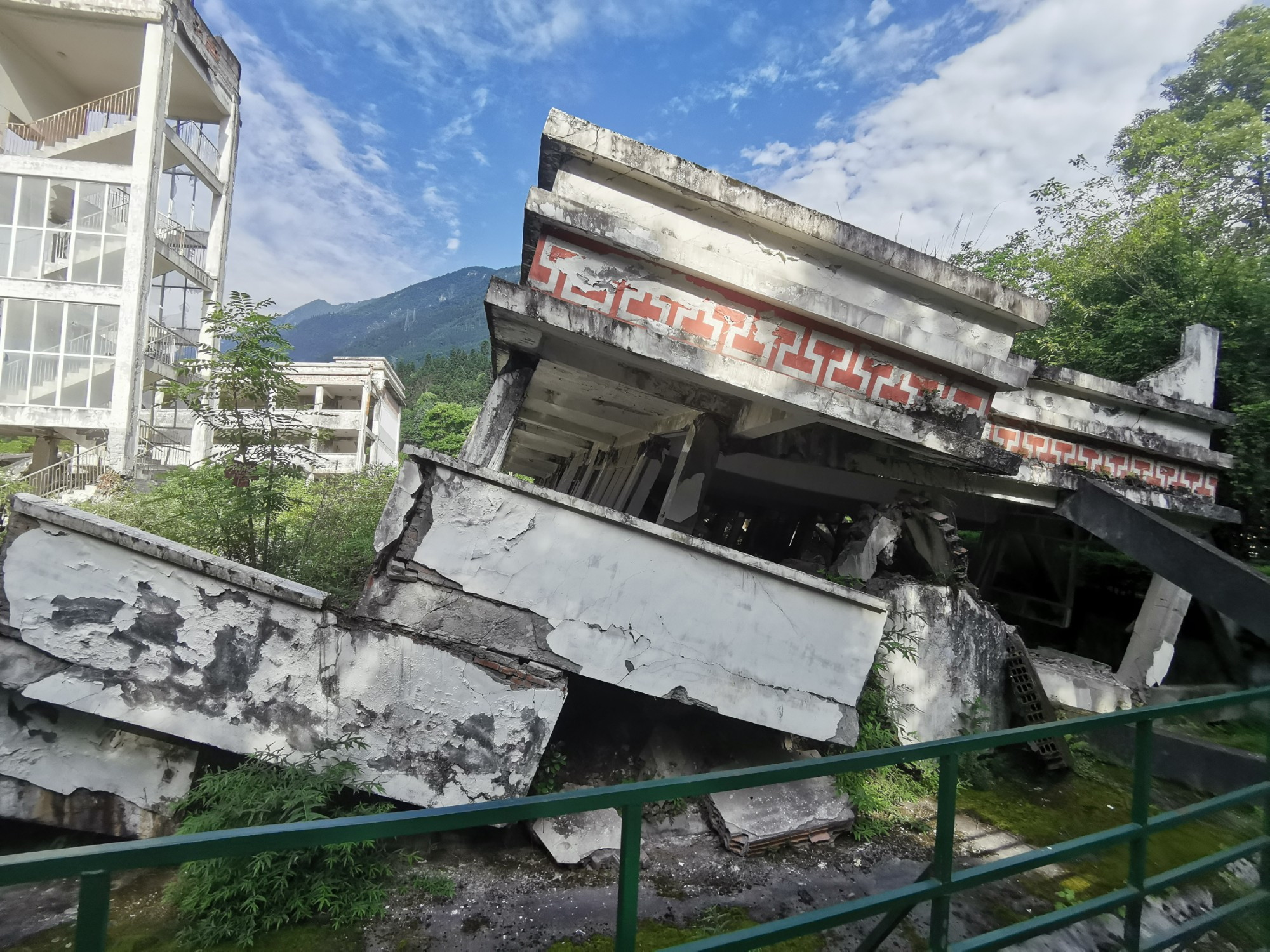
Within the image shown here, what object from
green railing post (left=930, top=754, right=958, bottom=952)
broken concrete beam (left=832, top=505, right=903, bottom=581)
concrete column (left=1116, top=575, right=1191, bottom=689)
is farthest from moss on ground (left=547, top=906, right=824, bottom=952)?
concrete column (left=1116, top=575, right=1191, bottom=689)

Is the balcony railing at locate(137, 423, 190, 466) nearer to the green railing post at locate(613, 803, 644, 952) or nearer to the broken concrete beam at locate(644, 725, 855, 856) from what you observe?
the broken concrete beam at locate(644, 725, 855, 856)

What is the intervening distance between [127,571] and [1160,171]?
2135cm

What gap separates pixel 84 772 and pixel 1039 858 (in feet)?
14.4

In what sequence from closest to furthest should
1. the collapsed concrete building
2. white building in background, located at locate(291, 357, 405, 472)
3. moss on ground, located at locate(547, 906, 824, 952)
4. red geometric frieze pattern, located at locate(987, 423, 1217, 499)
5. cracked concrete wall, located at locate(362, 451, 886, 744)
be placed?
moss on ground, located at locate(547, 906, 824, 952), the collapsed concrete building, cracked concrete wall, located at locate(362, 451, 886, 744), red geometric frieze pattern, located at locate(987, 423, 1217, 499), white building in background, located at locate(291, 357, 405, 472)

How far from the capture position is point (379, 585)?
3625 mm

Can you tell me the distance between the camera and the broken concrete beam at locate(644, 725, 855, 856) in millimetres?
3793

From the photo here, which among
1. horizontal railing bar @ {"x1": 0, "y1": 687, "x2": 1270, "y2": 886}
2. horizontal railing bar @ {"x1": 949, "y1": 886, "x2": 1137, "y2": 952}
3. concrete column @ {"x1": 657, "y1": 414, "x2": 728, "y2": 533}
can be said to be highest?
concrete column @ {"x1": 657, "y1": 414, "x2": 728, "y2": 533}

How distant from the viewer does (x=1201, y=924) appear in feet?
7.72

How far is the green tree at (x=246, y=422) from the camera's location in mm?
5188

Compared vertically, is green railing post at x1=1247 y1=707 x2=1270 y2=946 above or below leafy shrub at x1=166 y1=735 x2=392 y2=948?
above

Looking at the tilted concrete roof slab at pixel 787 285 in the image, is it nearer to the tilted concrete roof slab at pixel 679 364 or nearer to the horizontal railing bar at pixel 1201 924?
the tilted concrete roof slab at pixel 679 364

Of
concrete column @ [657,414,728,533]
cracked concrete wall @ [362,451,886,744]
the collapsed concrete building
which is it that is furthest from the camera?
concrete column @ [657,414,728,533]

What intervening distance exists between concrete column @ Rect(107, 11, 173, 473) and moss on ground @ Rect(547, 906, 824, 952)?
17.9 m

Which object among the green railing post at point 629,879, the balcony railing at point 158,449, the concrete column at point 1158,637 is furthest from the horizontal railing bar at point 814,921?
the balcony railing at point 158,449
